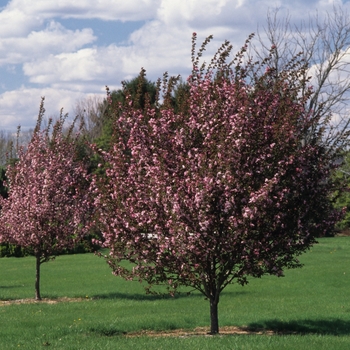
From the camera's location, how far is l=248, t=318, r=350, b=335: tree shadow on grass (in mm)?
15656

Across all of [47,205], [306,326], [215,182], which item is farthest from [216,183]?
[47,205]

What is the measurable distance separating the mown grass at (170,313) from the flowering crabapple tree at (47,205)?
88.9 inches

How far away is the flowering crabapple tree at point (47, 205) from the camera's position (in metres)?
21.7

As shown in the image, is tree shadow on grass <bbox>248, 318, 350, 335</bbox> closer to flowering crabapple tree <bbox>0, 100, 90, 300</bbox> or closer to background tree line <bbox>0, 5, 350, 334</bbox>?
background tree line <bbox>0, 5, 350, 334</bbox>

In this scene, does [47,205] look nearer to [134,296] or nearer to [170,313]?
[134,296]

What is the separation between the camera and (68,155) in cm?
2227

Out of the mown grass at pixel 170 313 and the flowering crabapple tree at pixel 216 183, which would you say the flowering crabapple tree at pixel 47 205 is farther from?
the flowering crabapple tree at pixel 216 183

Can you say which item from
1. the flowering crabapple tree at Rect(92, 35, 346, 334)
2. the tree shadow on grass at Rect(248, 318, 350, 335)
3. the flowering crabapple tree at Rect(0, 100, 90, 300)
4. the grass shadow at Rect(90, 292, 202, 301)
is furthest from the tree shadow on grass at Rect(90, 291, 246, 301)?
the flowering crabapple tree at Rect(92, 35, 346, 334)

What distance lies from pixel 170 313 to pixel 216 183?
6878 mm

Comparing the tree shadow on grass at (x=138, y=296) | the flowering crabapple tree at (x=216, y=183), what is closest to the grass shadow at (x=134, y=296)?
the tree shadow on grass at (x=138, y=296)

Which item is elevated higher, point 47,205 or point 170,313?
point 47,205

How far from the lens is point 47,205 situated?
2152cm

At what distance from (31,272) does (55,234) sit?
12.4 meters

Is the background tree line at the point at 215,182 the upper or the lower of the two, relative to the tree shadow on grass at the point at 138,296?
upper
